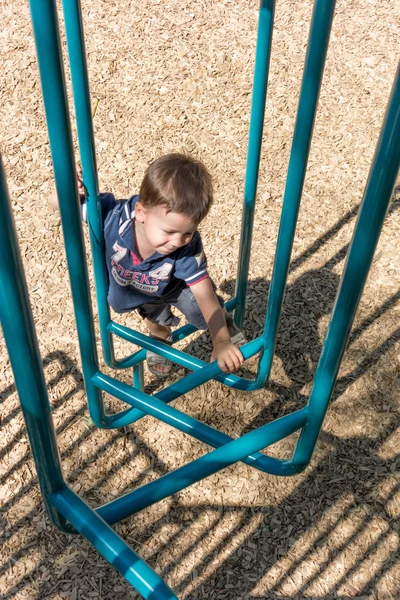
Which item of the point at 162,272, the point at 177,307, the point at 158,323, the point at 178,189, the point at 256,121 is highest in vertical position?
the point at 256,121

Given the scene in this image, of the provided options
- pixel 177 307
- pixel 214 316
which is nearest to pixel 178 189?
pixel 214 316

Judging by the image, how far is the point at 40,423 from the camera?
1282 millimetres

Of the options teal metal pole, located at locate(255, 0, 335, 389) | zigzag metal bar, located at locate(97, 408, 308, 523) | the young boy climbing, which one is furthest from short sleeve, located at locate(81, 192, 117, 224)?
zigzag metal bar, located at locate(97, 408, 308, 523)

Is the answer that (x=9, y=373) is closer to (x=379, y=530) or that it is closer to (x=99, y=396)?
(x=99, y=396)

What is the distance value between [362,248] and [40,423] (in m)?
0.68

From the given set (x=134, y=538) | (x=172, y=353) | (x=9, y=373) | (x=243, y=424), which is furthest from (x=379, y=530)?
(x=9, y=373)

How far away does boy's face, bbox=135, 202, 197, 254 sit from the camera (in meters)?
1.94

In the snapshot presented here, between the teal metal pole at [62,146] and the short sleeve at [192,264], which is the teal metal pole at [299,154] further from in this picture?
the teal metal pole at [62,146]

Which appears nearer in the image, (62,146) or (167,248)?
(62,146)

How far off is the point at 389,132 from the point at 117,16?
4.03 metres

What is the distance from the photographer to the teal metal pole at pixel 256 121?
6.16 feet

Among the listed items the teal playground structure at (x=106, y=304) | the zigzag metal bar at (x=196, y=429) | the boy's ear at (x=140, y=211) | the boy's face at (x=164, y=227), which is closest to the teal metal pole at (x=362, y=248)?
the teal playground structure at (x=106, y=304)

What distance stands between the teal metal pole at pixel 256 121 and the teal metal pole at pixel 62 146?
676 millimetres

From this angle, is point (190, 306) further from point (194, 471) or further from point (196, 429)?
point (194, 471)
